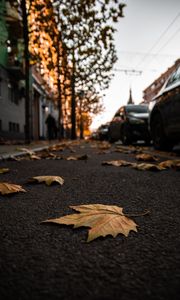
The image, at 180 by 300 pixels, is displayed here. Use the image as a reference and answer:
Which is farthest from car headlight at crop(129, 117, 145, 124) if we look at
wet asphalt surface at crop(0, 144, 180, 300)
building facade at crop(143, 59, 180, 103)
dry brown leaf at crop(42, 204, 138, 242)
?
building facade at crop(143, 59, 180, 103)

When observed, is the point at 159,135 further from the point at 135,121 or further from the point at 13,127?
the point at 13,127

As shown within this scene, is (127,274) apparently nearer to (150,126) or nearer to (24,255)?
(24,255)

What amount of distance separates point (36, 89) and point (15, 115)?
863 centimetres

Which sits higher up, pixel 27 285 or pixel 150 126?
pixel 150 126

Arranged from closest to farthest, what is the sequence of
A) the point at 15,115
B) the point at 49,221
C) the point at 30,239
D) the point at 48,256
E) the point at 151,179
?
the point at 48,256 → the point at 30,239 → the point at 49,221 → the point at 151,179 → the point at 15,115

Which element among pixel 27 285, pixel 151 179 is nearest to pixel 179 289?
pixel 27 285

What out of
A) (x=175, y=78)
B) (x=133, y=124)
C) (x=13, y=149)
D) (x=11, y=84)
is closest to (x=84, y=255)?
(x=175, y=78)

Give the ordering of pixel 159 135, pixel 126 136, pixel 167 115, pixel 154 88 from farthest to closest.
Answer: pixel 154 88, pixel 126 136, pixel 159 135, pixel 167 115

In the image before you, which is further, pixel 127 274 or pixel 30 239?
pixel 30 239

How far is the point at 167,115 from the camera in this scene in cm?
541

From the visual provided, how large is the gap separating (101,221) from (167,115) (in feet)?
14.6

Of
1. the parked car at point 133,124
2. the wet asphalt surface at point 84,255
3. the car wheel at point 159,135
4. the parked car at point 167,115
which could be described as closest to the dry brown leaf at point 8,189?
the wet asphalt surface at point 84,255

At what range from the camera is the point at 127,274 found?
90cm

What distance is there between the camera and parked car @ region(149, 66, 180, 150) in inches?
196
